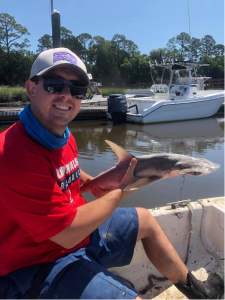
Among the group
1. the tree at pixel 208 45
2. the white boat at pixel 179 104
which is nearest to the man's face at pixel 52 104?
the white boat at pixel 179 104

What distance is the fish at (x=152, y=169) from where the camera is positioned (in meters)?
2.50

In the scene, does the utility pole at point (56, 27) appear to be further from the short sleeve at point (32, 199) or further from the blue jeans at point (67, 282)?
the blue jeans at point (67, 282)

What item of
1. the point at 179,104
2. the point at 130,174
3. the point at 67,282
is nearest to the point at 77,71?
the point at 130,174

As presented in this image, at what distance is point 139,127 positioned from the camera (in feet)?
48.8

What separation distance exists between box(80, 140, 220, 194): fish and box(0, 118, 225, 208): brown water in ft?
8.59

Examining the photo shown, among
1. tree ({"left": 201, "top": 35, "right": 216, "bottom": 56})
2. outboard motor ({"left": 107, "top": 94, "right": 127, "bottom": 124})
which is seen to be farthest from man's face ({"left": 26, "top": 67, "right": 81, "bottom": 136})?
tree ({"left": 201, "top": 35, "right": 216, "bottom": 56})

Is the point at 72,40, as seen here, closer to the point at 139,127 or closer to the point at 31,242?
the point at 139,127

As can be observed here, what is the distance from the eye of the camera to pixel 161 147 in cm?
1033

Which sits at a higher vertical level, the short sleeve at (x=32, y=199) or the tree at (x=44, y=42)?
the tree at (x=44, y=42)

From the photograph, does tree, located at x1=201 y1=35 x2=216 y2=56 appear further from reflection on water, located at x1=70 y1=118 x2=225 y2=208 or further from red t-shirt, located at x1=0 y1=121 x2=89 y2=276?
red t-shirt, located at x1=0 y1=121 x2=89 y2=276

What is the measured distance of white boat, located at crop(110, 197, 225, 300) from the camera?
269 cm

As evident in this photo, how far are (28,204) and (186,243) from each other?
2.16 metres

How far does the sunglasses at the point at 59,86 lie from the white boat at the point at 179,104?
13.4m

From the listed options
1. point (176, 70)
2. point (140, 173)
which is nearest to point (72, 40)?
point (176, 70)
